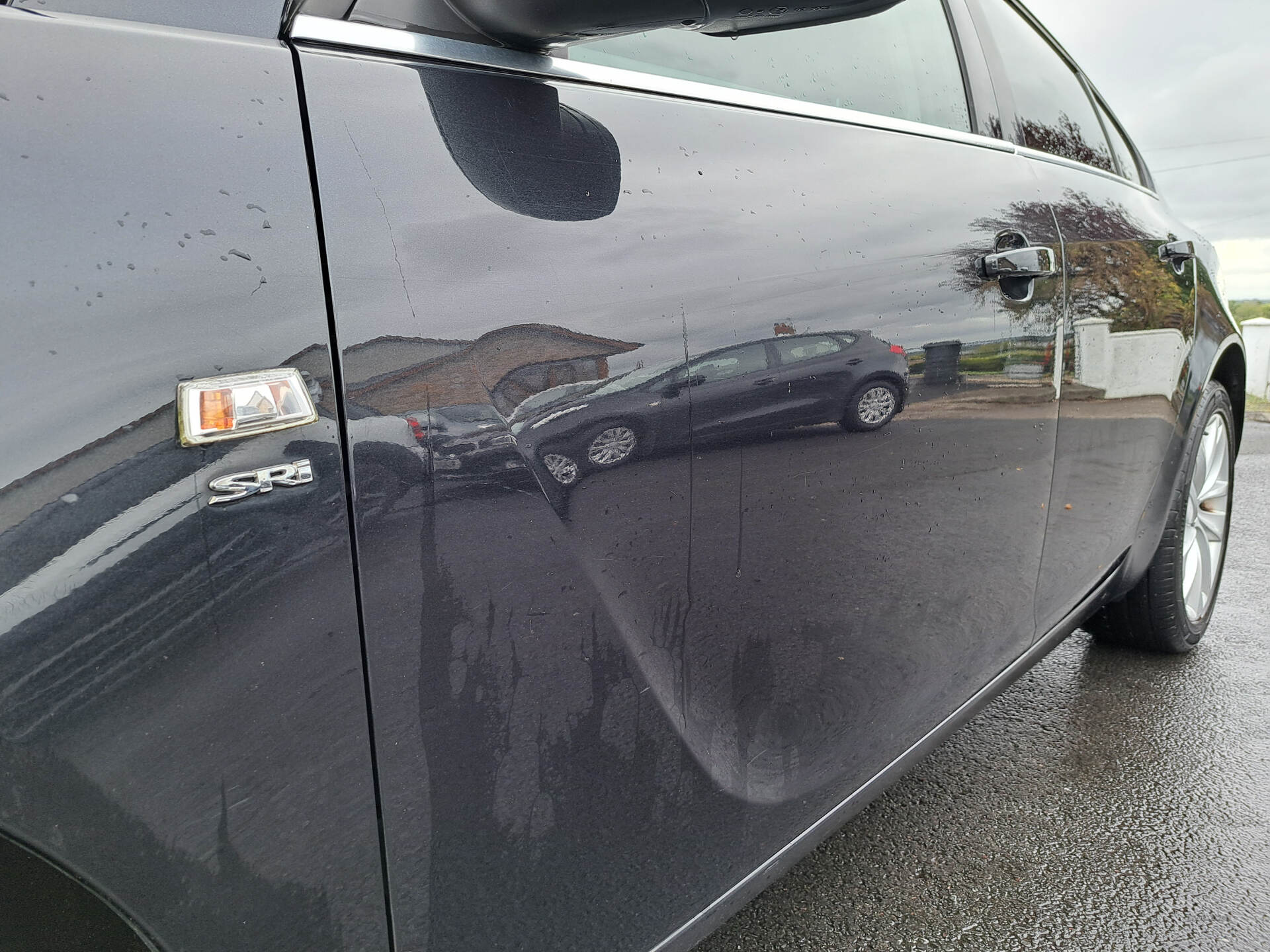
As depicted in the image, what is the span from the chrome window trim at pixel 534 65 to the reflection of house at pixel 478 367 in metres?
0.28

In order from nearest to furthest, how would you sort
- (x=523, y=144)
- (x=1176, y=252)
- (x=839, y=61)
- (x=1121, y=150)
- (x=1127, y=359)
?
(x=523, y=144) < (x=839, y=61) < (x=1127, y=359) < (x=1176, y=252) < (x=1121, y=150)

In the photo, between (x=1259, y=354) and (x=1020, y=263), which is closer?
(x=1020, y=263)

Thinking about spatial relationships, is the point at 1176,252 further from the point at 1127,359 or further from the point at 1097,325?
the point at 1097,325

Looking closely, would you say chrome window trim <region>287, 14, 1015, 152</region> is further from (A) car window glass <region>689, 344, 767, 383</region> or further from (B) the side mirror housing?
(A) car window glass <region>689, 344, 767, 383</region>

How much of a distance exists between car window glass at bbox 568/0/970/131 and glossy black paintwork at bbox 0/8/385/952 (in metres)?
0.46

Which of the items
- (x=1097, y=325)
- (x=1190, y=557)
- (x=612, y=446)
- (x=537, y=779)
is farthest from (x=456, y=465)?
(x=1190, y=557)

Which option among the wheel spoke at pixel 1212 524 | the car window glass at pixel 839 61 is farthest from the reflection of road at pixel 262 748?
the wheel spoke at pixel 1212 524

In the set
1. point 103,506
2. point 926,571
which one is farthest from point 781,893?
point 103,506

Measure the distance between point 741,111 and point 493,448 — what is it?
66 centimetres

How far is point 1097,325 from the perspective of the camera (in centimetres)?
189

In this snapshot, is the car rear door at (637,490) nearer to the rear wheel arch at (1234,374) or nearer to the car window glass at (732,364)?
the car window glass at (732,364)

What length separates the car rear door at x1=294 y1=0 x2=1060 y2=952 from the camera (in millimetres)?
800

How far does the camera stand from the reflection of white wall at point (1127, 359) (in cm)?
184

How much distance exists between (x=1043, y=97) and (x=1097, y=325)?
716mm
